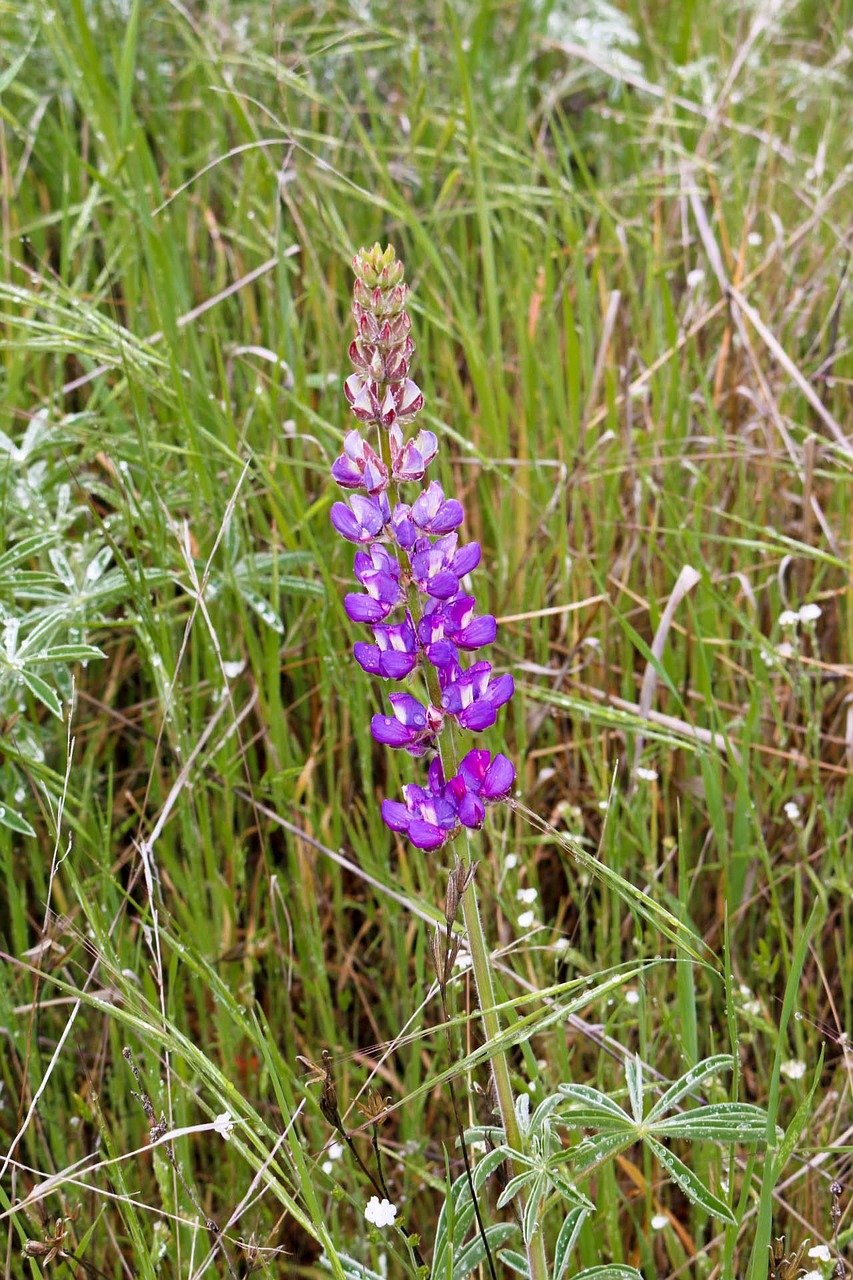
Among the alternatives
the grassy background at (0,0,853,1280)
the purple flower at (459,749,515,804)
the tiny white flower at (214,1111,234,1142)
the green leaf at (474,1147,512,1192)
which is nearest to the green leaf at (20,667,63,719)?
the grassy background at (0,0,853,1280)

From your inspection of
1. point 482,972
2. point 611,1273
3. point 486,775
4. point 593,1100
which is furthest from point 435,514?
point 611,1273

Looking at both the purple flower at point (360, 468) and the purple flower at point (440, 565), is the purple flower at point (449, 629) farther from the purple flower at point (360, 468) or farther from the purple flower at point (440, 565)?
the purple flower at point (360, 468)

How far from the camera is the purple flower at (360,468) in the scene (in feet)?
4.64

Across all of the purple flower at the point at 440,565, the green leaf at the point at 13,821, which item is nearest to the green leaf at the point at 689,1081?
the purple flower at the point at 440,565

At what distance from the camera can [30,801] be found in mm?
2277

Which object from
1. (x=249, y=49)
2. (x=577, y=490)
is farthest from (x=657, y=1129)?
(x=249, y=49)

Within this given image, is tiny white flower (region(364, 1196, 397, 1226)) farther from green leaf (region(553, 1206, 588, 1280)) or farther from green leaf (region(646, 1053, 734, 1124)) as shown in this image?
green leaf (region(646, 1053, 734, 1124))

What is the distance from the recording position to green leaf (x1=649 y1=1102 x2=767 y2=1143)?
1481 millimetres

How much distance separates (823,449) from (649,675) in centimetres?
107

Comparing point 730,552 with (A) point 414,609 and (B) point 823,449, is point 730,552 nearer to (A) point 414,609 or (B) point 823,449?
(B) point 823,449

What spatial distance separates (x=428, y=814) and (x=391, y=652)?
19 centimetres

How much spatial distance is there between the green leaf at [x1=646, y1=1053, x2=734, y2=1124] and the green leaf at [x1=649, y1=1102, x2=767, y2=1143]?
0.02 meters

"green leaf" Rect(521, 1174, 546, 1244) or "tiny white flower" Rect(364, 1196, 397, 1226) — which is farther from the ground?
"green leaf" Rect(521, 1174, 546, 1244)

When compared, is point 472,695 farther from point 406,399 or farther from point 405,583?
point 406,399
